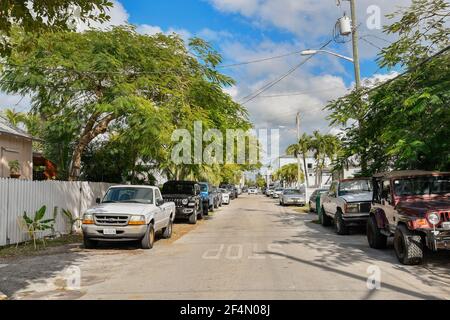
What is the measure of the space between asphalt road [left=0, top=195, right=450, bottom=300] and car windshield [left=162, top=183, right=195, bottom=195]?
8.78 meters

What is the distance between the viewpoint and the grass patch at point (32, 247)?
11906mm

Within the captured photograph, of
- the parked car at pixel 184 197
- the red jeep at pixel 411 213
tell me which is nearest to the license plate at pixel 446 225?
the red jeep at pixel 411 213

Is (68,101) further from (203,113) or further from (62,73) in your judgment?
(203,113)

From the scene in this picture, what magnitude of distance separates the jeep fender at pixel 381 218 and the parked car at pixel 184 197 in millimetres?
10607

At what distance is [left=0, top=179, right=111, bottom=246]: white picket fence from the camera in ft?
41.4

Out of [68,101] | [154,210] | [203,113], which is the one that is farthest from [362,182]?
[68,101]

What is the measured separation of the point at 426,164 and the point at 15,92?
14102mm

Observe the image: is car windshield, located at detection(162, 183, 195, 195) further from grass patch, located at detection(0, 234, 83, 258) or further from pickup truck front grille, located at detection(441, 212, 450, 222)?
pickup truck front grille, located at detection(441, 212, 450, 222)

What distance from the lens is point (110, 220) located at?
1250cm

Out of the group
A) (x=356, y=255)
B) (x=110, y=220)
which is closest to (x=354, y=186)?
(x=356, y=255)

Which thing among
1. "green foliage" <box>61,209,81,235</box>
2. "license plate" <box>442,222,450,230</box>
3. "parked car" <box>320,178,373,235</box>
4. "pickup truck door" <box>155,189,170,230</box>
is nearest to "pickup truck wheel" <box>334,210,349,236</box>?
"parked car" <box>320,178,373,235</box>

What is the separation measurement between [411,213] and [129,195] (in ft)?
26.5

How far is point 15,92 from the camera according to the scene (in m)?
16.8

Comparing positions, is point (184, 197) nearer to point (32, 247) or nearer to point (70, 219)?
point (70, 219)
